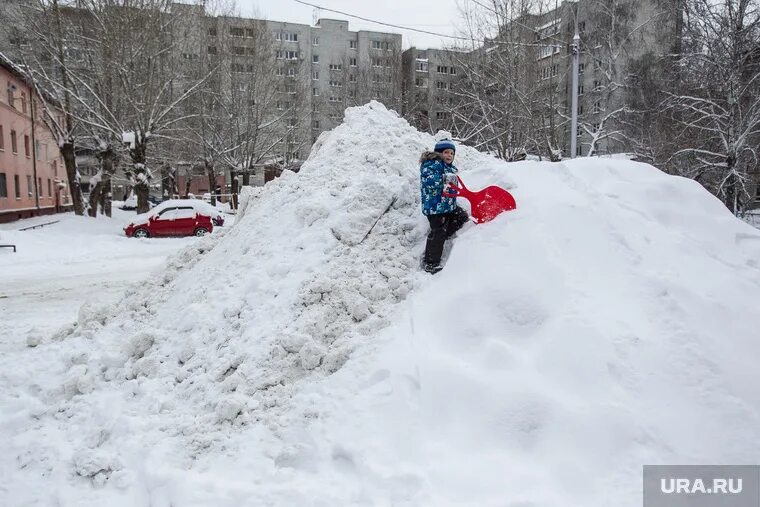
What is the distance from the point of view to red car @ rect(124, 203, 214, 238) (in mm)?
19531

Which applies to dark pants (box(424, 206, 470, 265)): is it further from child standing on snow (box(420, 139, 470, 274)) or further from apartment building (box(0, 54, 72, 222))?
apartment building (box(0, 54, 72, 222))

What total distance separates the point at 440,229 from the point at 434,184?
18.4 inches

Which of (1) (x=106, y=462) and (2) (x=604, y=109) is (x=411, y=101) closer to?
(2) (x=604, y=109)

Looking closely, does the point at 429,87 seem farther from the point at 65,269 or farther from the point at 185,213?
the point at 65,269

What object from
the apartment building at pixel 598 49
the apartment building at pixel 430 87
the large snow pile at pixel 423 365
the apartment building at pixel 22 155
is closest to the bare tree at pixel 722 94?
the apartment building at pixel 598 49

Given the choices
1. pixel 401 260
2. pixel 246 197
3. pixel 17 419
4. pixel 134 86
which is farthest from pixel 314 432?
pixel 134 86

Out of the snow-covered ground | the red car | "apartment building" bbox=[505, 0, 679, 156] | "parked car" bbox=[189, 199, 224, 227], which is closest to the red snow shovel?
the snow-covered ground

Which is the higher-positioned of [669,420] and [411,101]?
[411,101]

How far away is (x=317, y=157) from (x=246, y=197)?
1392mm

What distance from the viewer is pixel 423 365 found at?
155 inches

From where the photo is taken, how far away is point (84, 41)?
2209 cm

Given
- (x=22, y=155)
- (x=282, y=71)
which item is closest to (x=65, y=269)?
(x=22, y=155)

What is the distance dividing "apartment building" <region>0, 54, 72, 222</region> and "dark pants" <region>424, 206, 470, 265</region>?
23294 millimetres

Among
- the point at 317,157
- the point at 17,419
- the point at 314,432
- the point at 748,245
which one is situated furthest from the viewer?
the point at 317,157
